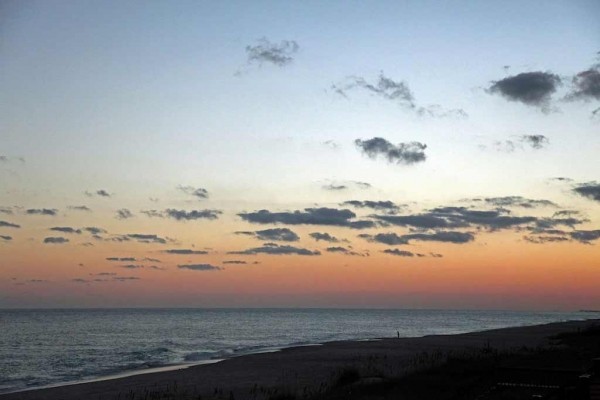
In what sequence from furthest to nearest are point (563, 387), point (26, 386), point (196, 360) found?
point (196, 360)
point (26, 386)
point (563, 387)

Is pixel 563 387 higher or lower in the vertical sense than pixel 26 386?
higher

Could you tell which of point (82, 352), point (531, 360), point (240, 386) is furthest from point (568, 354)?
point (82, 352)

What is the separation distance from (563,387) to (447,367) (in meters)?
13.2

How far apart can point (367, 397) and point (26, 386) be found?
23.8 m

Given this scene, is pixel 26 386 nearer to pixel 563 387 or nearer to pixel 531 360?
pixel 531 360

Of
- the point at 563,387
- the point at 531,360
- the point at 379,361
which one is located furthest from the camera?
the point at 379,361

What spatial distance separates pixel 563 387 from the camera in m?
16.6

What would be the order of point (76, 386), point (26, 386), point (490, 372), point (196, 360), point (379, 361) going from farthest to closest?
point (196, 360)
point (379, 361)
point (26, 386)
point (76, 386)
point (490, 372)

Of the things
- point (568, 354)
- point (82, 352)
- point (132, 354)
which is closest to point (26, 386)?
point (132, 354)

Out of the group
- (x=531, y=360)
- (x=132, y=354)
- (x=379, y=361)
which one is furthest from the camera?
(x=132, y=354)

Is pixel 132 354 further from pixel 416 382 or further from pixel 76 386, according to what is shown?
pixel 416 382

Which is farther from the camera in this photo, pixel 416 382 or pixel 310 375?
pixel 310 375

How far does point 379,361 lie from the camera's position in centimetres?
4097

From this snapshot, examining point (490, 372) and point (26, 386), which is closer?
point (490, 372)
